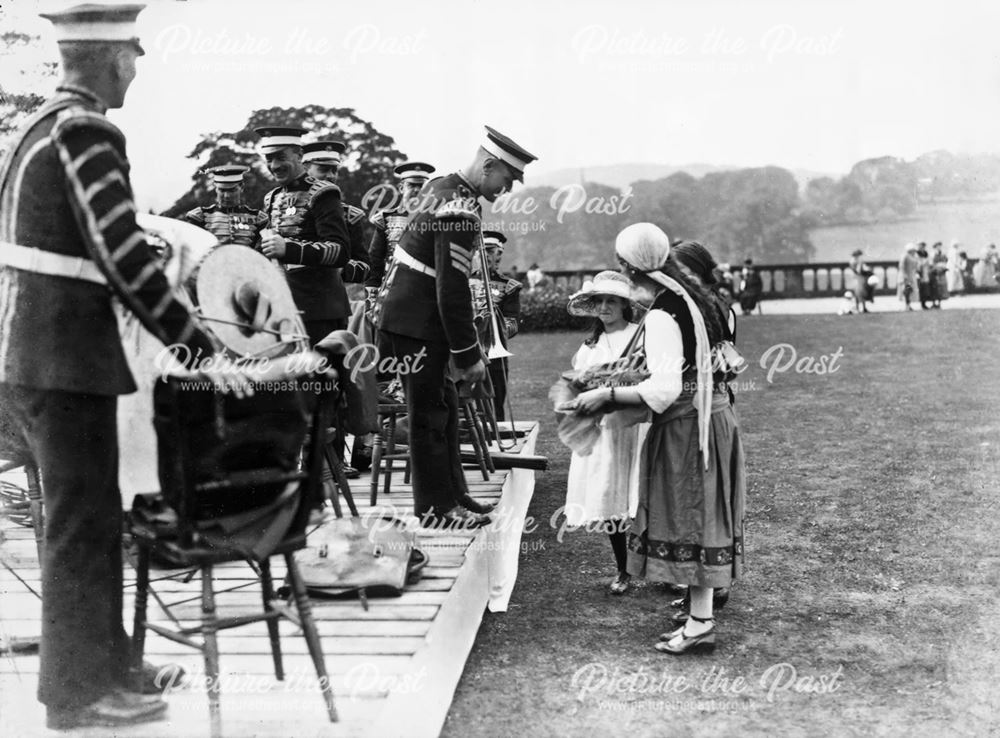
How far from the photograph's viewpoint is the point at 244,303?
3180 mm

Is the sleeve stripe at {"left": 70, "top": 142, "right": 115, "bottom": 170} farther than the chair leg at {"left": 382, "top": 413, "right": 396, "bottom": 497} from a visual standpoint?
No

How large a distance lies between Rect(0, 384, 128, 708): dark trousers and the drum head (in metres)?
0.44

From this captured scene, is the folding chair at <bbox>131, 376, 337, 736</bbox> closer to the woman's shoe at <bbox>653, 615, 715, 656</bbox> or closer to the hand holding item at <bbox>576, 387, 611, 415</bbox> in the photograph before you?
the hand holding item at <bbox>576, 387, 611, 415</bbox>

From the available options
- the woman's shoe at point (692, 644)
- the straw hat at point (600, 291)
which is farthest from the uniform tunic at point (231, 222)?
the woman's shoe at point (692, 644)

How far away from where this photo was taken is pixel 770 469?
27.7 ft

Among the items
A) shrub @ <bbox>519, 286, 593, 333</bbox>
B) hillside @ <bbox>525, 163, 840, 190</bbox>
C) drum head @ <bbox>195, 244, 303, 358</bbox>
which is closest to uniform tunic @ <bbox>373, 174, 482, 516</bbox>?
drum head @ <bbox>195, 244, 303, 358</bbox>

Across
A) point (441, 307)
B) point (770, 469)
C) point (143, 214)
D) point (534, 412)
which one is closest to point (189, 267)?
point (143, 214)

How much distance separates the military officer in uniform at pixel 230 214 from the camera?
5855 millimetres

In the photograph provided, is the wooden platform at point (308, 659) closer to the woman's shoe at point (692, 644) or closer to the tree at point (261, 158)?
the woman's shoe at point (692, 644)

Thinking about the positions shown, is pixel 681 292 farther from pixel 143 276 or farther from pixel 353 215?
pixel 353 215

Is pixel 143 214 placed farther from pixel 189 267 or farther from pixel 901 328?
pixel 901 328

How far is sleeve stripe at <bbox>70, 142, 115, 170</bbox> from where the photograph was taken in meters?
2.85

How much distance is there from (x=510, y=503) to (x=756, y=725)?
2.63 metres

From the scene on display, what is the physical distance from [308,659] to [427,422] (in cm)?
193
